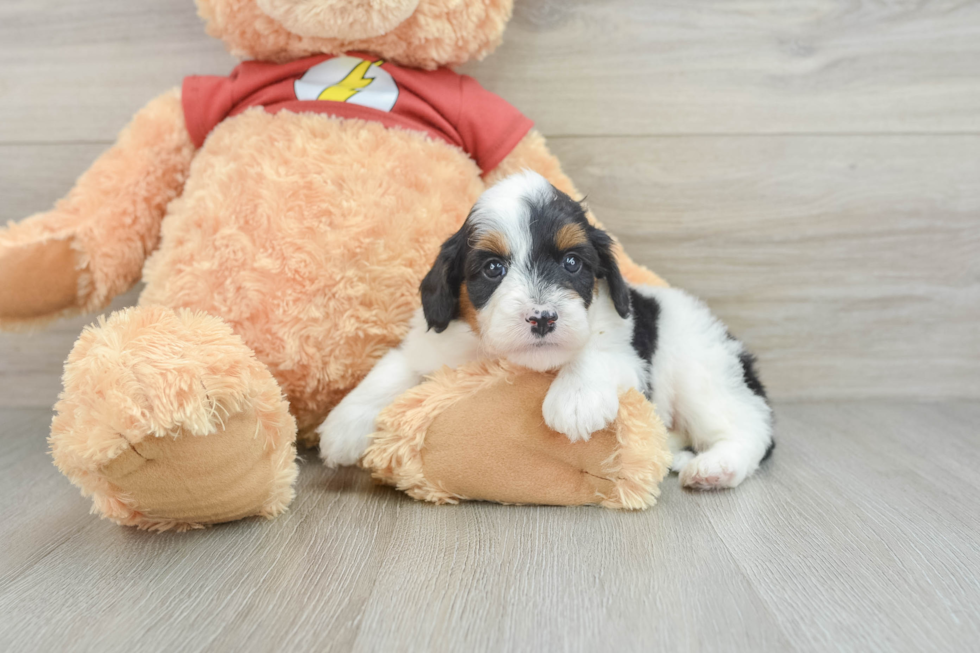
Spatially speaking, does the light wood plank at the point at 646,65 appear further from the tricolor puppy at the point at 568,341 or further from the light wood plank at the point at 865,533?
the light wood plank at the point at 865,533

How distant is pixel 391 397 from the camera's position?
4.91ft

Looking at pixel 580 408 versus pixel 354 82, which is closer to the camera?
pixel 580 408

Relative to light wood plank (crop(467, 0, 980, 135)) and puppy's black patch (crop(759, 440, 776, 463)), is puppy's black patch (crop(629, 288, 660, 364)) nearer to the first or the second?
puppy's black patch (crop(759, 440, 776, 463))

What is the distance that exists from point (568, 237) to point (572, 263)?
0.05 meters

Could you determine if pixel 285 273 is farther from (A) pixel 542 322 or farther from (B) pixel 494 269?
(A) pixel 542 322

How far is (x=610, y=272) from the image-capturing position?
4.70ft

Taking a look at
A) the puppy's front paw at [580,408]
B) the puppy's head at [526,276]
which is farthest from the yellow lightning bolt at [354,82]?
the puppy's front paw at [580,408]

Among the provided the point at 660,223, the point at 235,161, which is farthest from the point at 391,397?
the point at 660,223

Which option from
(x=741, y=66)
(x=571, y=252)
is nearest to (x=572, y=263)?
(x=571, y=252)

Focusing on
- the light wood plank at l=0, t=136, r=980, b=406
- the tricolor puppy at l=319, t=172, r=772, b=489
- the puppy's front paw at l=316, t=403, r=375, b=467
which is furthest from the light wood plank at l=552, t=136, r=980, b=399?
the puppy's front paw at l=316, t=403, r=375, b=467

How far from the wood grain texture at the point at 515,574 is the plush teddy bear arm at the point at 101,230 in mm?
452

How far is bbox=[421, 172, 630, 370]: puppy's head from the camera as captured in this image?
1249 millimetres

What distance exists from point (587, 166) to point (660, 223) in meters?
0.28

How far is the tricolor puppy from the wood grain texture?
5.4 inches
